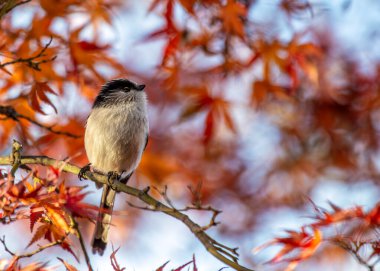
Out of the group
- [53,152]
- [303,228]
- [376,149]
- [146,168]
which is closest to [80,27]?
[53,152]

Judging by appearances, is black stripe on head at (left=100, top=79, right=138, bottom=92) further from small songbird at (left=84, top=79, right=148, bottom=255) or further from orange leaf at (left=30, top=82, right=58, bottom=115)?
orange leaf at (left=30, top=82, right=58, bottom=115)

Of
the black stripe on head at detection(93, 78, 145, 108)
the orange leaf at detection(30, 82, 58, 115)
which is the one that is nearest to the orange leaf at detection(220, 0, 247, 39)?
the black stripe on head at detection(93, 78, 145, 108)

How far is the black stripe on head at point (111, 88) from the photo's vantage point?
4.78m

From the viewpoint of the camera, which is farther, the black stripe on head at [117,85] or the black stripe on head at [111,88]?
the black stripe on head at [117,85]

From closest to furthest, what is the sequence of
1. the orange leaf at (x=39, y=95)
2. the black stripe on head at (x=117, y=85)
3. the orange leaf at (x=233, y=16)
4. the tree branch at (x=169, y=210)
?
1. the tree branch at (x=169, y=210)
2. the orange leaf at (x=39, y=95)
3. the orange leaf at (x=233, y=16)
4. the black stripe on head at (x=117, y=85)

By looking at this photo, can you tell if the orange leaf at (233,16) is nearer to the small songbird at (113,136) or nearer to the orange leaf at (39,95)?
the small songbird at (113,136)

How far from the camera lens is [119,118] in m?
4.59

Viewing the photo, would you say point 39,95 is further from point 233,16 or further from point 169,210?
point 233,16

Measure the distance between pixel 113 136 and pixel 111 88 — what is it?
0.53 m

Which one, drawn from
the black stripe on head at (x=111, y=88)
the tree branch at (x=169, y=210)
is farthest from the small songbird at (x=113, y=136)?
the tree branch at (x=169, y=210)

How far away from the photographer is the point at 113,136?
4.57 meters

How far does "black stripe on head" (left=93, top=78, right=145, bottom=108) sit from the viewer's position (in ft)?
15.7

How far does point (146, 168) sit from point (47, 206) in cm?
307

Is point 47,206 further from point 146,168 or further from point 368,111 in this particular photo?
point 368,111
